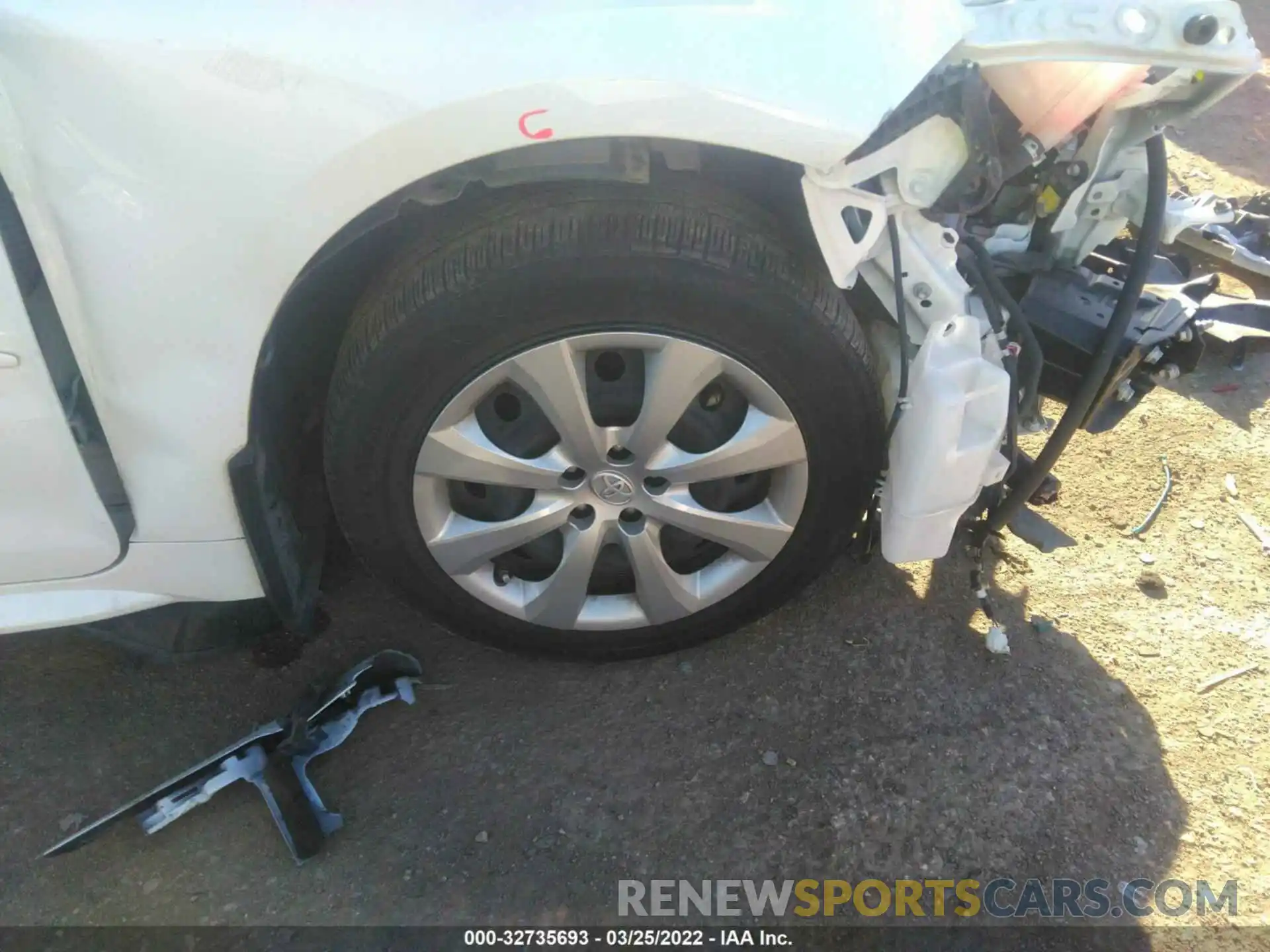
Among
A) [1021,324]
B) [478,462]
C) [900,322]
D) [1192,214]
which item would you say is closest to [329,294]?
[478,462]

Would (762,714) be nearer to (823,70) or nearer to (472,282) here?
(472,282)

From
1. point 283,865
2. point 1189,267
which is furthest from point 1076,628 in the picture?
point 283,865

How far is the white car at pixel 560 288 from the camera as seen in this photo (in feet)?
4.50

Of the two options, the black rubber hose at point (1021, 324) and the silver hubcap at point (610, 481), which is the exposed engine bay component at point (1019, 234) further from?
the silver hubcap at point (610, 481)

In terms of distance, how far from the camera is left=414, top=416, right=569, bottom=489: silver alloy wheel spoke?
176 centimetres

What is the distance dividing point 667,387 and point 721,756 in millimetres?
868

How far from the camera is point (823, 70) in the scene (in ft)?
4.67

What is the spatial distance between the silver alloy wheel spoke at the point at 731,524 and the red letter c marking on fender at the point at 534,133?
75cm

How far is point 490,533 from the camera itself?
6.19 feet

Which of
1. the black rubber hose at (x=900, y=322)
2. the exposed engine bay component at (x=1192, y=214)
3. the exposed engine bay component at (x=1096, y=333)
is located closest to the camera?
the black rubber hose at (x=900, y=322)

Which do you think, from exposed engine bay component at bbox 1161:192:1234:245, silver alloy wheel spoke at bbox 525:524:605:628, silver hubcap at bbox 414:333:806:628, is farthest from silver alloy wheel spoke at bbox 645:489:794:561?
exposed engine bay component at bbox 1161:192:1234:245

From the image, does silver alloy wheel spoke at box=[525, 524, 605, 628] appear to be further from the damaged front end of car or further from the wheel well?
the damaged front end of car

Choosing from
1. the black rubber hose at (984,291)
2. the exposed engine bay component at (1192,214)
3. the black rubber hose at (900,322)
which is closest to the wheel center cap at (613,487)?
the black rubber hose at (900,322)

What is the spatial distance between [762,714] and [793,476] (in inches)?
23.5
